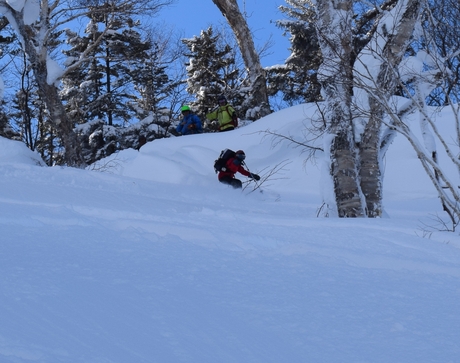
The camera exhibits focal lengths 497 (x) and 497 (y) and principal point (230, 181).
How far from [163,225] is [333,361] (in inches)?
82.2

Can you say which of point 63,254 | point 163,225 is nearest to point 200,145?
point 163,225

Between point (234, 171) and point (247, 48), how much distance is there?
5.12 m

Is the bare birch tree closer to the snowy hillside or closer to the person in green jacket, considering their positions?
the snowy hillside

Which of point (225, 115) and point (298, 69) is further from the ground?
point (298, 69)

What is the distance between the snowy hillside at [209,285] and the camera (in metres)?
1.80

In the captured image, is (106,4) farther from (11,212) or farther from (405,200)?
(11,212)

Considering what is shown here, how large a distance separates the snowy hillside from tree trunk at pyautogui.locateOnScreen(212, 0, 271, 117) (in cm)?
821

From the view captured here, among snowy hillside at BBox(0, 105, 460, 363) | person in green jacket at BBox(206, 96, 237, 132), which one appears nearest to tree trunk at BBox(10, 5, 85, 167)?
person in green jacket at BBox(206, 96, 237, 132)

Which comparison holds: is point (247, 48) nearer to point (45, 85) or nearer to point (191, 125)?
point (191, 125)

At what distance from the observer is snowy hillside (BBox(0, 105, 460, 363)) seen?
180 centimetres

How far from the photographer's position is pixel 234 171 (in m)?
8.41

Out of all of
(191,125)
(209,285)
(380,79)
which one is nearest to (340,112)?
(380,79)

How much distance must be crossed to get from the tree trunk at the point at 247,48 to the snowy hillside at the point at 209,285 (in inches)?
323

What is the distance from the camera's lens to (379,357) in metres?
1.83
